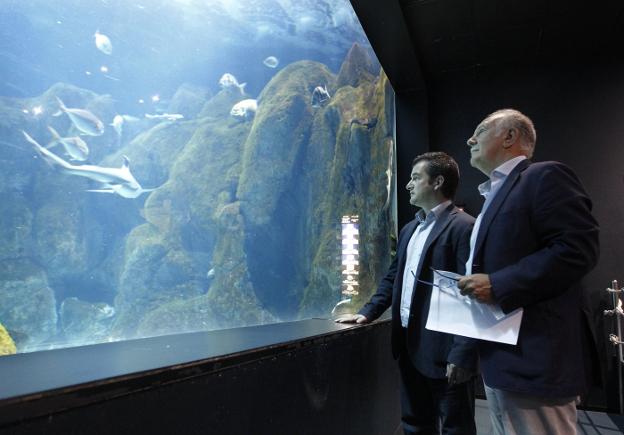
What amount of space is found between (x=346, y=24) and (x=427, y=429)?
4.00 metres

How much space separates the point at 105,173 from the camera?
1.97 meters

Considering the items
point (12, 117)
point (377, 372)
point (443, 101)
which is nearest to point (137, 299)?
point (12, 117)

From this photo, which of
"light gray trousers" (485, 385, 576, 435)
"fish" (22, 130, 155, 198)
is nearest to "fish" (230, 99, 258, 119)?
"fish" (22, 130, 155, 198)

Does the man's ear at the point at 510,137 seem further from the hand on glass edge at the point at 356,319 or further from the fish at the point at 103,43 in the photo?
the fish at the point at 103,43

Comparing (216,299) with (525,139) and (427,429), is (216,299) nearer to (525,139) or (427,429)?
(427,429)

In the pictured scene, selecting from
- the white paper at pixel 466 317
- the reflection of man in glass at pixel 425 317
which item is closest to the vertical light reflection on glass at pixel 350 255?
the reflection of man in glass at pixel 425 317

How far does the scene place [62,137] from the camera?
1.77 m

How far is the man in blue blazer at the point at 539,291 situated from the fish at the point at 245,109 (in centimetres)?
237

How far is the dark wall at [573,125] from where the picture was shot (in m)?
4.31

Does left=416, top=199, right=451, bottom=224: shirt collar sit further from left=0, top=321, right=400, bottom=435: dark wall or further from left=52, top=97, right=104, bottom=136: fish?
left=52, top=97, right=104, bottom=136: fish

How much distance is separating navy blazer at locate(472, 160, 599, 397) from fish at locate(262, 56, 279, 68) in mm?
2840

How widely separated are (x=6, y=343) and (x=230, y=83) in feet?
7.78

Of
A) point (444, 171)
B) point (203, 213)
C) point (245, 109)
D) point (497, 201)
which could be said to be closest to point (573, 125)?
point (444, 171)

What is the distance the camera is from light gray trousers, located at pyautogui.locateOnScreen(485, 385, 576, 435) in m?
1.07
